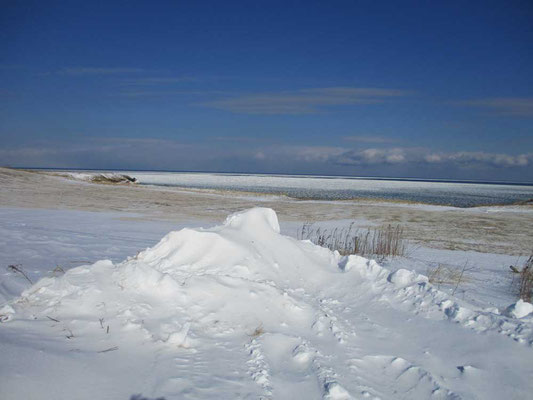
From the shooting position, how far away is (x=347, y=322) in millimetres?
3805

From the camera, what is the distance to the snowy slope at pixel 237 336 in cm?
249

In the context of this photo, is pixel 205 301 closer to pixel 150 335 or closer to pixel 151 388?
pixel 150 335

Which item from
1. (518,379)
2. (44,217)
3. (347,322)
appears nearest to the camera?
(518,379)

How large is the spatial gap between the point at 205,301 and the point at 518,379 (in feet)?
8.61

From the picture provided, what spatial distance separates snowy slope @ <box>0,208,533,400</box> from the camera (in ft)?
8.18

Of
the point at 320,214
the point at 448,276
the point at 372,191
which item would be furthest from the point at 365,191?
the point at 448,276

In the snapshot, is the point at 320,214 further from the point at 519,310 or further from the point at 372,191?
the point at 372,191

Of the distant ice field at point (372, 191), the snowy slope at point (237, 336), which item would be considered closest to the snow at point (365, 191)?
the distant ice field at point (372, 191)

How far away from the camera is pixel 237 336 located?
3.18 meters

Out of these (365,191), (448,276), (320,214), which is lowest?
Result: (448,276)

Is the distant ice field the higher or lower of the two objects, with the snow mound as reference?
higher

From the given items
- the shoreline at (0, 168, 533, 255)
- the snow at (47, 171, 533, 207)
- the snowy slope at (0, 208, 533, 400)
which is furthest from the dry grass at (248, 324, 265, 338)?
the snow at (47, 171, 533, 207)

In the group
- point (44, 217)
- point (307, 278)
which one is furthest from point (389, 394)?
point (44, 217)

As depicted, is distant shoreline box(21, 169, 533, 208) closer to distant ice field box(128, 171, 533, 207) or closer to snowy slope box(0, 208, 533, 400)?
distant ice field box(128, 171, 533, 207)
